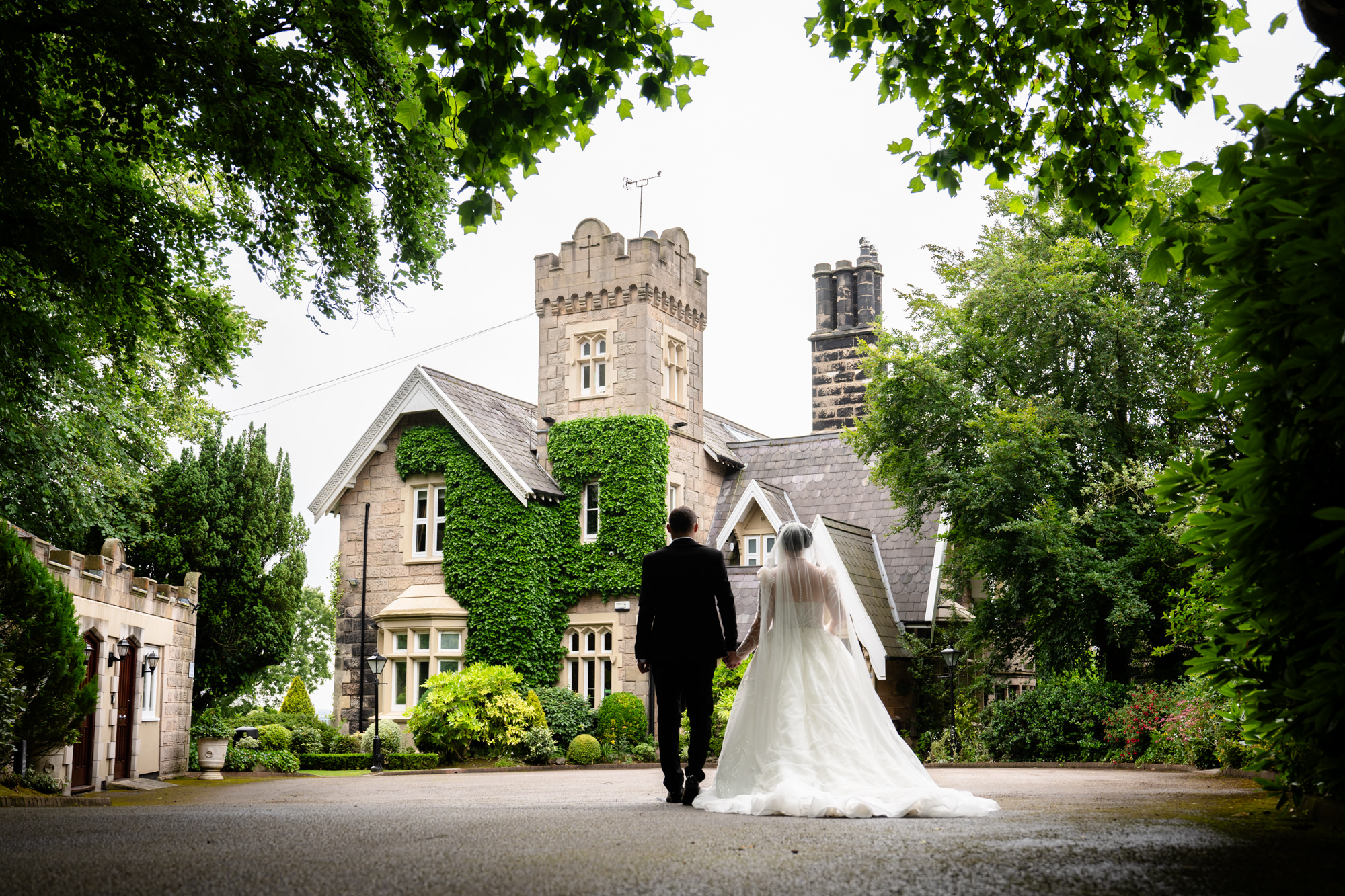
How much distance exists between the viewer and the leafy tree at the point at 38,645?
14.2 meters

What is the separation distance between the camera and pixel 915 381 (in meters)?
23.8

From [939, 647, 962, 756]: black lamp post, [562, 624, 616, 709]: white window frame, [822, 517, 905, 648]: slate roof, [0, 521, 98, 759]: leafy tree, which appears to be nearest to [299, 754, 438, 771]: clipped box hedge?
[562, 624, 616, 709]: white window frame

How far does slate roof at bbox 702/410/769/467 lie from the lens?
3195 cm

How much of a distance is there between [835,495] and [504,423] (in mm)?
8835

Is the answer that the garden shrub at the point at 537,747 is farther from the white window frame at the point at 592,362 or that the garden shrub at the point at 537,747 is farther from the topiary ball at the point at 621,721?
the white window frame at the point at 592,362

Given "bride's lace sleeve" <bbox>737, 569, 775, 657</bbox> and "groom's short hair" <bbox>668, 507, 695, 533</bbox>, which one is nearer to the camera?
"groom's short hair" <bbox>668, 507, 695, 533</bbox>

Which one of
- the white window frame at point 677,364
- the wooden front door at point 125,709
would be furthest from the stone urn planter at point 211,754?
the white window frame at point 677,364

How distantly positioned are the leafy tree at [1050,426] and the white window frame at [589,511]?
7282mm

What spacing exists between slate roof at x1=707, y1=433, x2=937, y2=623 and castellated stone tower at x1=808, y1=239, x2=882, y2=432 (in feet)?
7.67

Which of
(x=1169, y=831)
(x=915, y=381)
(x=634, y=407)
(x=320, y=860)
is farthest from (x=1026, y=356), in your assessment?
(x=320, y=860)

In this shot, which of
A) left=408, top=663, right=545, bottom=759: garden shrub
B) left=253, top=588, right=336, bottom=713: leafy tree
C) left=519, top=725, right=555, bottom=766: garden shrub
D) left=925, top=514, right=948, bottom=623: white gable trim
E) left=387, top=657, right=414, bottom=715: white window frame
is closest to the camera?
left=408, top=663, right=545, bottom=759: garden shrub

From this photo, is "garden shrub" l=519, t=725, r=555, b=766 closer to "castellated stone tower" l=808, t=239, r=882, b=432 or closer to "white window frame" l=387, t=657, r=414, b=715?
"white window frame" l=387, t=657, r=414, b=715

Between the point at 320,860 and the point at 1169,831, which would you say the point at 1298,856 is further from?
the point at 320,860

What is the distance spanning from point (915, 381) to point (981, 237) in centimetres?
327
